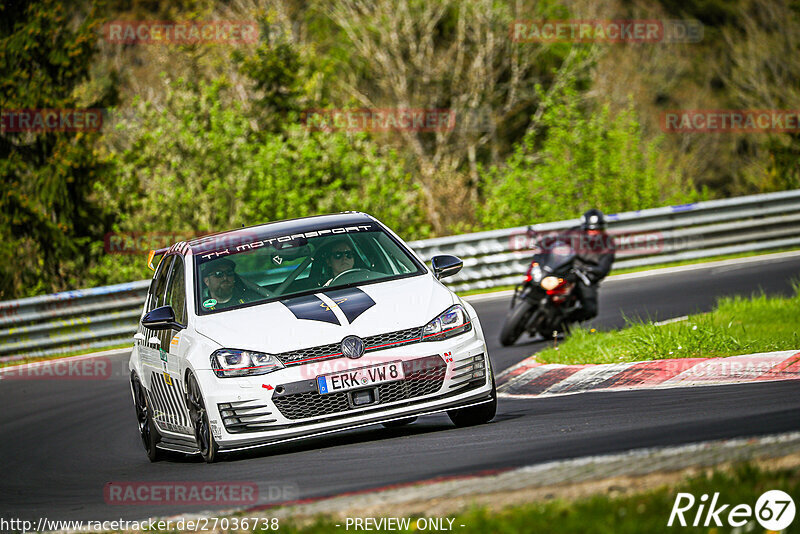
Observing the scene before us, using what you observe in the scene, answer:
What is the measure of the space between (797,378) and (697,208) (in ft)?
40.2

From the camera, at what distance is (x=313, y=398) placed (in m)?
7.86

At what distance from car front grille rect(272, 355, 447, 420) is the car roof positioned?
6.16 ft

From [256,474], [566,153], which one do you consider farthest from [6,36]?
[256,474]

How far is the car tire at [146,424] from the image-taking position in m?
9.45

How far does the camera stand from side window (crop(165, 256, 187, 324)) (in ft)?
29.6

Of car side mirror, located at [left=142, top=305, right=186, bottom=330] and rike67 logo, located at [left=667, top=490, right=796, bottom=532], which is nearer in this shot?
rike67 logo, located at [left=667, top=490, right=796, bottom=532]

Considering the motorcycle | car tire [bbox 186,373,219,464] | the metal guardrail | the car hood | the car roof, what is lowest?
the metal guardrail

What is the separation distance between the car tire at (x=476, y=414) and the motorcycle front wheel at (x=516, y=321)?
502 cm

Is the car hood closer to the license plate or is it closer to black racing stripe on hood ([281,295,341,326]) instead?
black racing stripe on hood ([281,295,341,326])

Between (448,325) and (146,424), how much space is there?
2891 mm

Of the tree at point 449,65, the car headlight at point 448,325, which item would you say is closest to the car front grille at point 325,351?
the car headlight at point 448,325

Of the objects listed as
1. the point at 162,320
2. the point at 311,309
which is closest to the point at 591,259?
the point at 311,309

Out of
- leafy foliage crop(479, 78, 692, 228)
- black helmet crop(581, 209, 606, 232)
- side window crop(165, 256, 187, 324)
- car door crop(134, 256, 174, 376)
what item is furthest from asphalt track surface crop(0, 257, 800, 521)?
leafy foliage crop(479, 78, 692, 228)

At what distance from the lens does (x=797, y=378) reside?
8.89 m
